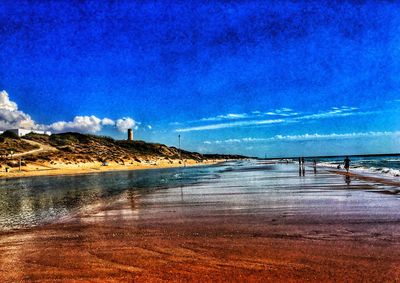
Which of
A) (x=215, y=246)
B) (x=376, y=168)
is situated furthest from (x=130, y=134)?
(x=215, y=246)

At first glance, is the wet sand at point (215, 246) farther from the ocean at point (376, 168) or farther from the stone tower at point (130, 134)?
the stone tower at point (130, 134)

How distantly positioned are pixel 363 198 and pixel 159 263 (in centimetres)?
1060

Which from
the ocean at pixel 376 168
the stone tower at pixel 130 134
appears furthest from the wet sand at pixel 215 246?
the stone tower at pixel 130 134

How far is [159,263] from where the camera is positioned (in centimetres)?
601

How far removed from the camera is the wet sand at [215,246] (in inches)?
214

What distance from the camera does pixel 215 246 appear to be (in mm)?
6977

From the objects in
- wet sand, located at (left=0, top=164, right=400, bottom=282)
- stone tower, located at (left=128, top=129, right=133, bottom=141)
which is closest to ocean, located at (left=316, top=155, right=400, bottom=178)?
wet sand, located at (left=0, top=164, right=400, bottom=282)

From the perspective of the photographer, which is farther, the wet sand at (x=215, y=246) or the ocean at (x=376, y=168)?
the ocean at (x=376, y=168)

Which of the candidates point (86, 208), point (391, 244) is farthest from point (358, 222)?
point (86, 208)

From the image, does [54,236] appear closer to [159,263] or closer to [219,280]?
[159,263]

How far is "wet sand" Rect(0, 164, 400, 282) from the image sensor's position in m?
5.43

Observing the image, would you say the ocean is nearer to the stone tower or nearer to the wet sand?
the wet sand

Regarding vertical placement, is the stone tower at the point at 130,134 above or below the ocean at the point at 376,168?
above

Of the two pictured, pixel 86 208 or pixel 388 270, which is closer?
pixel 388 270
